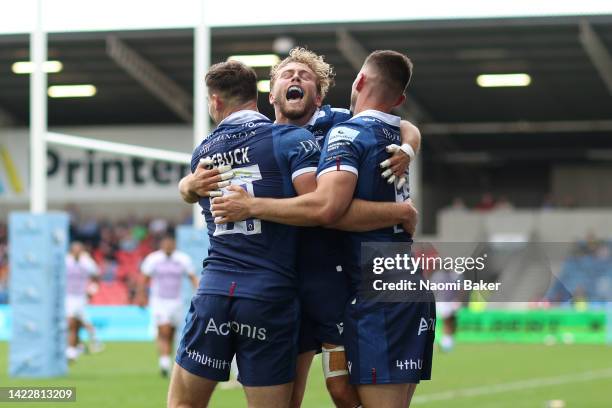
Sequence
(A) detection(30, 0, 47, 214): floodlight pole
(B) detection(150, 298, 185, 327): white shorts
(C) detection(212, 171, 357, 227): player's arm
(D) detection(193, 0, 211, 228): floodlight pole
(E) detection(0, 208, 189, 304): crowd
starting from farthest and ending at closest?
1. (E) detection(0, 208, 189, 304): crowd
2. (B) detection(150, 298, 185, 327): white shorts
3. (A) detection(30, 0, 47, 214): floodlight pole
4. (D) detection(193, 0, 211, 228): floodlight pole
5. (C) detection(212, 171, 357, 227): player's arm

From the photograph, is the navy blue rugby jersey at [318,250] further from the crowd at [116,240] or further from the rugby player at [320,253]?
the crowd at [116,240]

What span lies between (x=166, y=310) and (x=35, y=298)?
2.46 metres

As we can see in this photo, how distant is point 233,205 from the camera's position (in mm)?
6098

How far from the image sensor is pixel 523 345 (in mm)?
27750

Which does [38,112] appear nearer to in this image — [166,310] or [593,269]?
[166,310]

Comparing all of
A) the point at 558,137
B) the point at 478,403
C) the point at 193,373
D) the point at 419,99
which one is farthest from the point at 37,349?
the point at 558,137

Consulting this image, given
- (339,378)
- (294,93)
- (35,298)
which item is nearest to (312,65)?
(294,93)

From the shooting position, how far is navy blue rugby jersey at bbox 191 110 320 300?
6.14 meters

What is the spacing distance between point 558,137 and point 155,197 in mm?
15904

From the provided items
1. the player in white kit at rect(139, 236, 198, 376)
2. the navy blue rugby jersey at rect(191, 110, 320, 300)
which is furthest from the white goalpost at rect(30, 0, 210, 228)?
the navy blue rugby jersey at rect(191, 110, 320, 300)

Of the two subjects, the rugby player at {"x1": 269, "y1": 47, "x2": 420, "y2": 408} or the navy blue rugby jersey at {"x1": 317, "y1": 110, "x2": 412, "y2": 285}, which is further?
the rugby player at {"x1": 269, "y1": 47, "x2": 420, "y2": 408}

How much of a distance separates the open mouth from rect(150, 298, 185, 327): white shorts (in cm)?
1340

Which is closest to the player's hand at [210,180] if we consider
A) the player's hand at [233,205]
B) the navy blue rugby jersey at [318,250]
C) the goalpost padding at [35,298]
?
the player's hand at [233,205]

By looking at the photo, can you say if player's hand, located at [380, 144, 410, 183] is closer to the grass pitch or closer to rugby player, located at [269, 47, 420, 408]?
rugby player, located at [269, 47, 420, 408]
